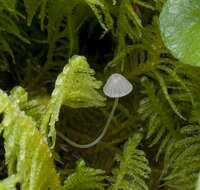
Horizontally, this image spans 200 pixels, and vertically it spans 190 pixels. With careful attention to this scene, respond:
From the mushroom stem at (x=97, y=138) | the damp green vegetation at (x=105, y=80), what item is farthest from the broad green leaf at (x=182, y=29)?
the mushroom stem at (x=97, y=138)

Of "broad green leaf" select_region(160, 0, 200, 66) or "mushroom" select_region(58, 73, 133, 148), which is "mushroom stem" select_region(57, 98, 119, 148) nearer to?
"mushroom" select_region(58, 73, 133, 148)

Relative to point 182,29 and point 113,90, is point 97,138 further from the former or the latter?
point 182,29

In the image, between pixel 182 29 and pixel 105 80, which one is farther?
pixel 105 80

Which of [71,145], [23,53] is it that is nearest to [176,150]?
[71,145]

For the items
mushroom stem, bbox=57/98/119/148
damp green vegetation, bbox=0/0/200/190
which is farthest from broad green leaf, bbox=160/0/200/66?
mushroom stem, bbox=57/98/119/148

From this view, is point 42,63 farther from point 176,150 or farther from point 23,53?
point 176,150

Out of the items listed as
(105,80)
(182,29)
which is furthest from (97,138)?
(182,29)

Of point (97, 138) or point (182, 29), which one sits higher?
point (182, 29)
